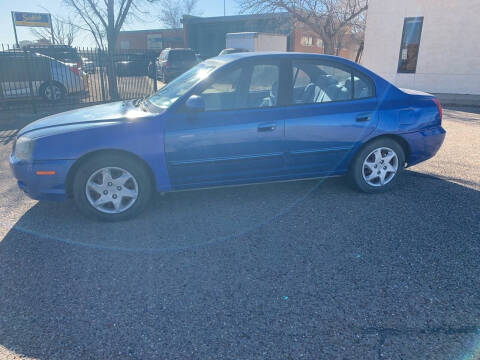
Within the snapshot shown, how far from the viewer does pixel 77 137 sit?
3.72 m

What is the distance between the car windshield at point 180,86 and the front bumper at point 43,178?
1.16 metres

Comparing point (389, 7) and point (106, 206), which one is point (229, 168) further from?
point (389, 7)

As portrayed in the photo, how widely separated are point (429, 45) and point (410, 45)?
874mm

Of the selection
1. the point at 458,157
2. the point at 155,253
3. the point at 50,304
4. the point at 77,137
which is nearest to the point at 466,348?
the point at 155,253

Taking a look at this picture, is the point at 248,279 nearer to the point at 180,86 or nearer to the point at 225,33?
the point at 180,86

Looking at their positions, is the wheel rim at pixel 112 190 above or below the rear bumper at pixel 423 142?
below

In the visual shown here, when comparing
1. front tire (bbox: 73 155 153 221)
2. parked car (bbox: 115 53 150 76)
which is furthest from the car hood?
parked car (bbox: 115 53 150 76)

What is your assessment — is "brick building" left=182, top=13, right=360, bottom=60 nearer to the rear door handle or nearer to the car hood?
the rear door handle

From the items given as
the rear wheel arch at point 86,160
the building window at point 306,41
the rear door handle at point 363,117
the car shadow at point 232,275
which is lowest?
the car shadow at point 232,275

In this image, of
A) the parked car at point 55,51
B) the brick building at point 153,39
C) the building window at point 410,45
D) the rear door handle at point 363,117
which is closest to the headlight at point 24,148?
the rear door handle at point 363,117

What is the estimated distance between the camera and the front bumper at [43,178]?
3709 millimetres

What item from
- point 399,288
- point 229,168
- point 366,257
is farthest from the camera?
point 229,168

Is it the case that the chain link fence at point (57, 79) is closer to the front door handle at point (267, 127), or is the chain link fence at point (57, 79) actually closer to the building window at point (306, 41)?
the front door handle at point (267, 127)

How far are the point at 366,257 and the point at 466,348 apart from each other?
1.08 meters
